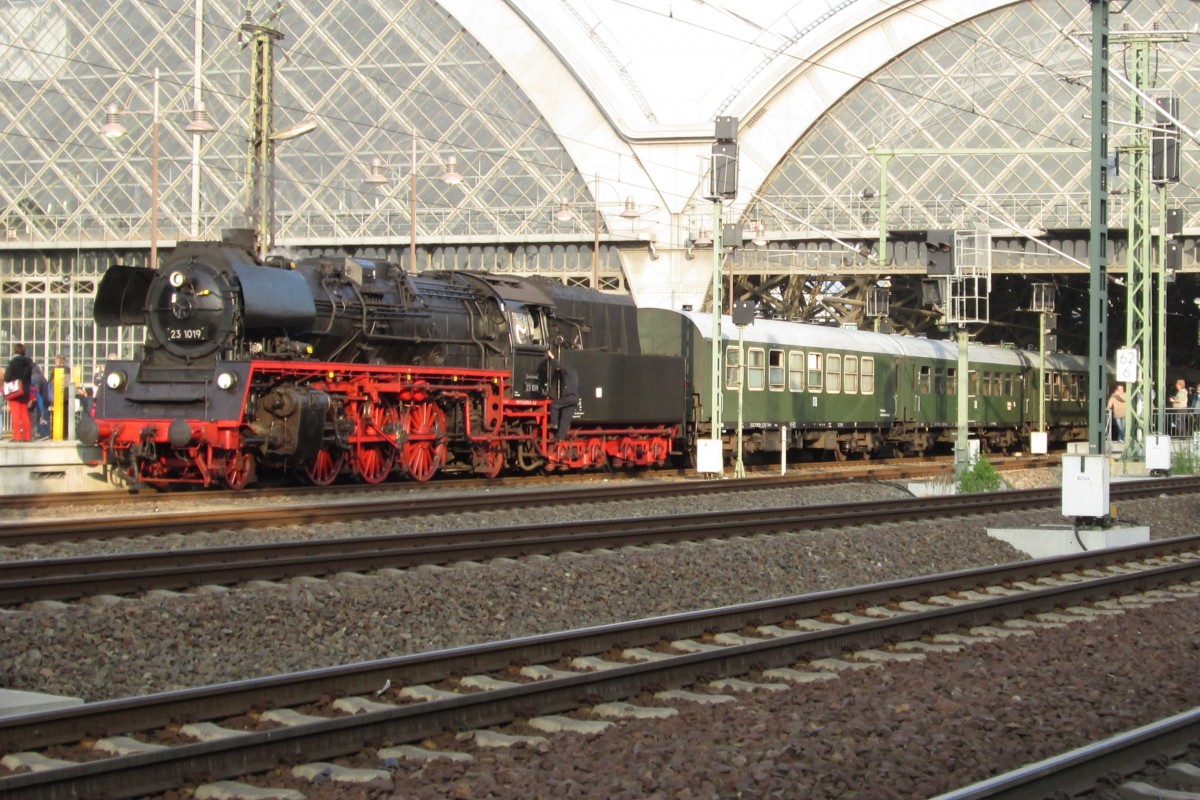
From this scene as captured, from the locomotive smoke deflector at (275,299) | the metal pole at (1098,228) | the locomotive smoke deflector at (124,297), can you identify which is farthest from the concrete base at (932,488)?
the locomotive smoke deflector at (124,297)

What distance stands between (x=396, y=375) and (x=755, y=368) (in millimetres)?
→ 11815

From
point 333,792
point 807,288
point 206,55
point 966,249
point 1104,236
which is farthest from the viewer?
point 206,55

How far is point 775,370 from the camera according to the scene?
33.2m

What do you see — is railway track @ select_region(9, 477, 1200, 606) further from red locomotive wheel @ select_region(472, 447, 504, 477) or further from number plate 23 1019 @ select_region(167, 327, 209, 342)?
red locomotive wheel @ select_region(472, 447, 504, 477)

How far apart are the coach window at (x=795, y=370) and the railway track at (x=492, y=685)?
66.3ft

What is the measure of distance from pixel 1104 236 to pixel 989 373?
24.1 metres

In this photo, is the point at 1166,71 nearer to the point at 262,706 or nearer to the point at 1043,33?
the point at 1043,33

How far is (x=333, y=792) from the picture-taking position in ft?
22.0

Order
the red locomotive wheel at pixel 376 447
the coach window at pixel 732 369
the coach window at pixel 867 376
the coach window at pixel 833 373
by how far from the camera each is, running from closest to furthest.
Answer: the red locomotive wheel at pixel 376 447, the coach window at pixel 732 369, the coach window at pixel 833 373, the coach window at pixel 867 376

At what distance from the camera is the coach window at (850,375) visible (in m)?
35.4

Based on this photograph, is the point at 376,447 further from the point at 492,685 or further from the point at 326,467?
the point at 492,685

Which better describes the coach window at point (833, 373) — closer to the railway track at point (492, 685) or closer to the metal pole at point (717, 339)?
the metal pole at point (717, 339)

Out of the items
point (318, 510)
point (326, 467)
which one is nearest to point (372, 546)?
point (318, 510)

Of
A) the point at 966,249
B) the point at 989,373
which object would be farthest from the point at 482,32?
the point at 966,249
